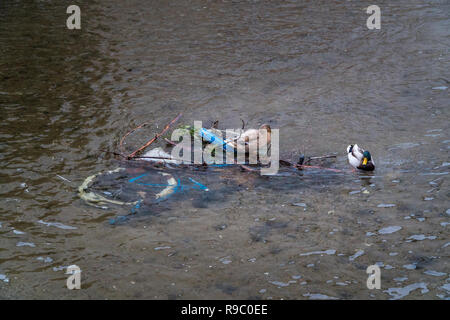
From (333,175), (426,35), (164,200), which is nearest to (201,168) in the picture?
(164,200)

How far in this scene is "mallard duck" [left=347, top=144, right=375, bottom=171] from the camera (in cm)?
742

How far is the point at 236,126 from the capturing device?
9.24 m

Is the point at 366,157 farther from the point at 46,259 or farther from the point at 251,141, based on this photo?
the point at 46,259

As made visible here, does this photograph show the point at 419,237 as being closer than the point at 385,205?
Yes

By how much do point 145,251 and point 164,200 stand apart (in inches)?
47.8

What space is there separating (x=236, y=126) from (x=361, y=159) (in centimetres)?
266

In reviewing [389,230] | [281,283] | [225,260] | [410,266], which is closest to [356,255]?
[410,266]

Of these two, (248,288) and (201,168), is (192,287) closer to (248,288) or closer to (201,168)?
(248,288)

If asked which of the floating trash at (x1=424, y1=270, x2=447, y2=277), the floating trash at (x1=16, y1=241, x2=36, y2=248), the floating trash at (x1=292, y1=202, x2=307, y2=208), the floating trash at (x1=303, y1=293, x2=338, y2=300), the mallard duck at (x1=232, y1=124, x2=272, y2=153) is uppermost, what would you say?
the mallard duck at (x1=232, y1=124, x2=272, y2=153)

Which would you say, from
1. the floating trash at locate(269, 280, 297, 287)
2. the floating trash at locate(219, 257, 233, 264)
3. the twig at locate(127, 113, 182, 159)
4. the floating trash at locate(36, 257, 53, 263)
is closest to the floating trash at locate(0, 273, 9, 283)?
the floating trash at locate(36, 257, 53, 263)

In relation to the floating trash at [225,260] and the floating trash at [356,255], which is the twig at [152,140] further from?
the floating trash at [356,255]

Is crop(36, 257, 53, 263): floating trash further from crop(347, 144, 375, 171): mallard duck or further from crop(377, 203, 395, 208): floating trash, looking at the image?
crop(347, 144, 375, 171): mallard duck

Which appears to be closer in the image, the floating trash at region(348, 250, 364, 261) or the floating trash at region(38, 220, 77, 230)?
the floating trash at region(348, 250, 364, 261)

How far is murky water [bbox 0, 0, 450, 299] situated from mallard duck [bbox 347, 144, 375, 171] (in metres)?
0.15
